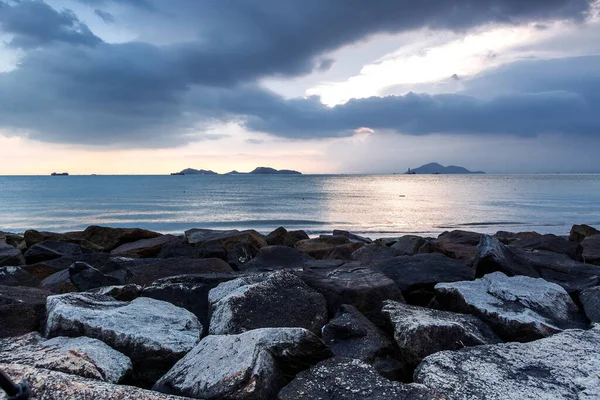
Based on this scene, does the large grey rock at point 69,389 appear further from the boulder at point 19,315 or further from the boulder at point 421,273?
the boulder at point 421,273

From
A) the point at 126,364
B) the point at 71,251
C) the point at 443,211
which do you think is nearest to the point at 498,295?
the point at 126,364

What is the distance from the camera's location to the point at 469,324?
4.18 metres

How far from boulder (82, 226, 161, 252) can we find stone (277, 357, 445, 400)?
34.3 feet

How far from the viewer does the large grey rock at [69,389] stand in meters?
2.62

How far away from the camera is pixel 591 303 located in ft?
15.8

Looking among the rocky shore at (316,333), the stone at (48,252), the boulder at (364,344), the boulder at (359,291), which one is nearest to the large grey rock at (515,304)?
the rocky shore at (316,333)

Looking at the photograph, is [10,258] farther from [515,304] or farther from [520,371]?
[520,371]

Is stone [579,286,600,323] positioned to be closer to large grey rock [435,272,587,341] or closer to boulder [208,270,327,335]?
large grey rock [435,272,587,341]

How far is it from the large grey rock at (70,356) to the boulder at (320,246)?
6.81 metres

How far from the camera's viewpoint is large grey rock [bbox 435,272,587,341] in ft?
13.9

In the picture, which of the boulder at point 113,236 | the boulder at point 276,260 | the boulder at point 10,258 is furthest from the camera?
the boulder at point 113,236

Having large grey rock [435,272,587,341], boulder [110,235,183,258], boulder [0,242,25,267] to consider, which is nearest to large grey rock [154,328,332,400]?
large grey rock [435,272,587,341]

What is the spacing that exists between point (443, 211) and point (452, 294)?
31.0m

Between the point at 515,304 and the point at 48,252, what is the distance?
9133 mm
